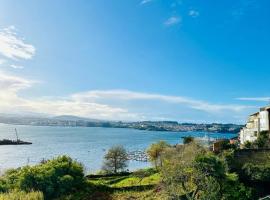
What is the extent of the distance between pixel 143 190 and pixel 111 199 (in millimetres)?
3659

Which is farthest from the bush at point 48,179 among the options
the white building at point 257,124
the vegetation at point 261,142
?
the white building at point 257,124

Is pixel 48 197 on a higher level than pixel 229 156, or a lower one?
lower

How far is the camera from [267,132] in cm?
4606

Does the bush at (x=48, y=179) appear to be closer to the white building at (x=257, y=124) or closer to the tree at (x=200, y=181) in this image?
the tree at (x=200, y=181)

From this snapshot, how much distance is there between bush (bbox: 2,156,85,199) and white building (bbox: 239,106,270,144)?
2592 cm

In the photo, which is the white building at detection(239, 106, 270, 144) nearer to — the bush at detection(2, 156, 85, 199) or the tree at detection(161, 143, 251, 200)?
the tree at detection(161, 143, 251, 200)

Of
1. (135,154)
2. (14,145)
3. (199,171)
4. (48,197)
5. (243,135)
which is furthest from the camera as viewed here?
(14,145)

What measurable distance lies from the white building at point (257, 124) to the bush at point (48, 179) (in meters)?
25.9

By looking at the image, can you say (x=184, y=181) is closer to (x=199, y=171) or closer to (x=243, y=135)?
(x=199, y=171)

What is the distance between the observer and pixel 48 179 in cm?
3189

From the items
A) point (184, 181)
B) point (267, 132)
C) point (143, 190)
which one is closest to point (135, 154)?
point (267, 132)

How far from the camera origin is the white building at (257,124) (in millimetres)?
48609

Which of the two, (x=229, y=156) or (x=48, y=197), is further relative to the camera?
(x=229, y=156)

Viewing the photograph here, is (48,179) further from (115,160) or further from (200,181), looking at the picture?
(115,160)
